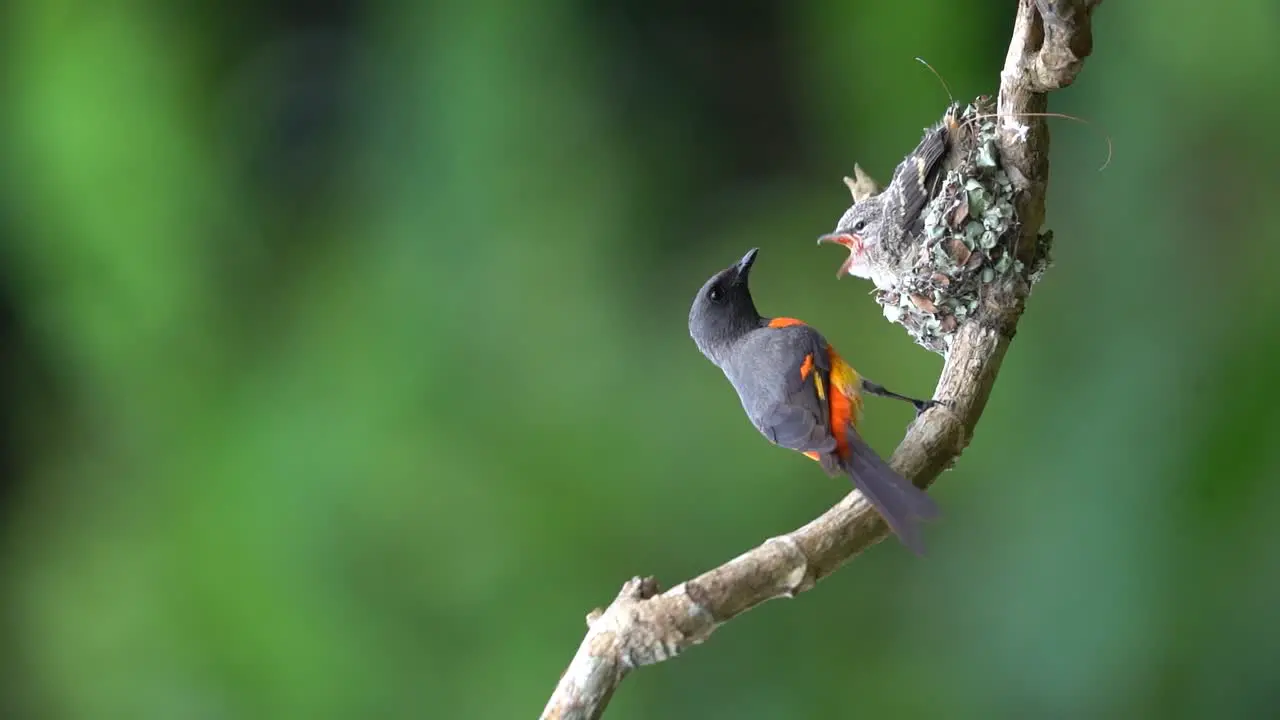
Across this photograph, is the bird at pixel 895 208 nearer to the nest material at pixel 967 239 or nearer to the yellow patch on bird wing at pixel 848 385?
the nest material at pixel 967 239

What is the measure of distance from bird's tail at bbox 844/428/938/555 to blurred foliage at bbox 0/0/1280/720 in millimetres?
1880

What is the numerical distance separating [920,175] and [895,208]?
140 mm

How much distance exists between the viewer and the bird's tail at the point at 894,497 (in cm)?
Answer: 157

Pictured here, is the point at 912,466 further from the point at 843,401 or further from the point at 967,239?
the point at 967,239

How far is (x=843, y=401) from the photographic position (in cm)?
201

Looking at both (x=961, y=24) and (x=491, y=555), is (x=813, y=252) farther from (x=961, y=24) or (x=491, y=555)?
(x=491, y=555)

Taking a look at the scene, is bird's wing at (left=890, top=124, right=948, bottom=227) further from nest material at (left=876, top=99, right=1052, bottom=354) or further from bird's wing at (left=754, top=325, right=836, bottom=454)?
bird's wing at (left=754, top=325, right=836, bottom=454)

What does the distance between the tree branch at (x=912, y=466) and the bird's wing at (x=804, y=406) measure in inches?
5.6

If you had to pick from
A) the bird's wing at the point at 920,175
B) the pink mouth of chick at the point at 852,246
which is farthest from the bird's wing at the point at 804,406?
the pink mouth of chick at the point at 852,246

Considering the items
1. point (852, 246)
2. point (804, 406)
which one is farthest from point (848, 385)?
point (852, 246)

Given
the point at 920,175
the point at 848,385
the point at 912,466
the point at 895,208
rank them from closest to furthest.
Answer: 1. the point at 912,466
2. the point at 848,385
3. the point at 920,175
4. the point at 895,208

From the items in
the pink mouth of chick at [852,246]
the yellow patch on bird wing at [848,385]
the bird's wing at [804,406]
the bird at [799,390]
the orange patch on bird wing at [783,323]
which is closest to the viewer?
the bird at [799,390]

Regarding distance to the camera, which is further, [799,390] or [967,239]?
[967,239]

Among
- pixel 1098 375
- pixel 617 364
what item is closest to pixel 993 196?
pixel 1098 375
